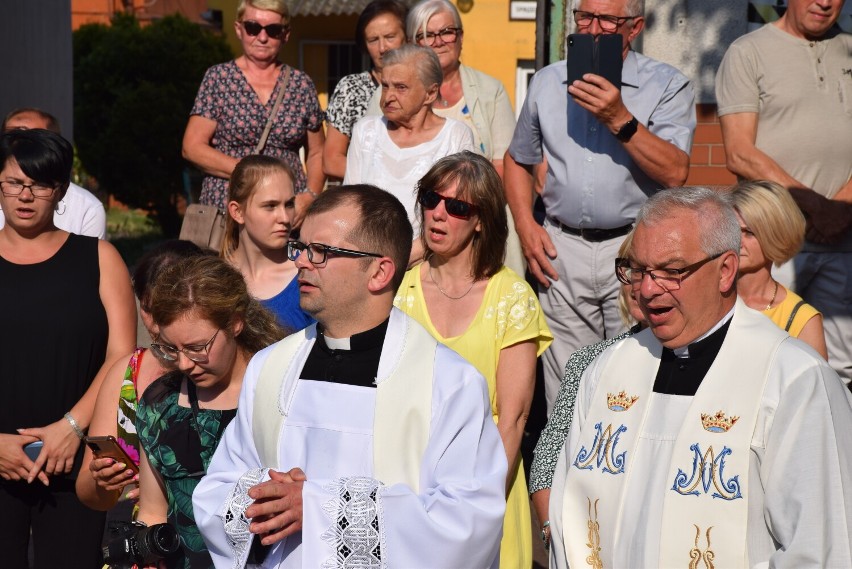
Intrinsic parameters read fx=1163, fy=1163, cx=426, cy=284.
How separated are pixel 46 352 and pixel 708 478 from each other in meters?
3.04

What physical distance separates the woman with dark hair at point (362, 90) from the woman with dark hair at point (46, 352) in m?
2.02

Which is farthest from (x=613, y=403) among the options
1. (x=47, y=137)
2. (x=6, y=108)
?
(x=6, y=108)

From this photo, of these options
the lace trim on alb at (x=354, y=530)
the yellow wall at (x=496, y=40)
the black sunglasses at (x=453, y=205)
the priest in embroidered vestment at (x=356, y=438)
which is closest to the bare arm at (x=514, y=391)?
the black sunglasses at (x=453, y=205)

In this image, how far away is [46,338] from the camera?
5.11 m

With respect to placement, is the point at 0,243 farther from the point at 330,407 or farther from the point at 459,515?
the point at 459,515

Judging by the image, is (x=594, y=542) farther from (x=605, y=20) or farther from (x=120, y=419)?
(x=605, y=20)

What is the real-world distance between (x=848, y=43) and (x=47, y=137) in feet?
13.7

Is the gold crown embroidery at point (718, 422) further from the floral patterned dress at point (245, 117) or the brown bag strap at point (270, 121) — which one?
the brown bag strap at point (270, 121)

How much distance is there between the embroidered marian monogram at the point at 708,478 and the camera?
11.1 feet

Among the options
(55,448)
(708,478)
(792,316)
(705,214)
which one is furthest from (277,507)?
(792,316)

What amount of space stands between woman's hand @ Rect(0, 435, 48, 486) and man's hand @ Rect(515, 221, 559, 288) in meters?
2.58

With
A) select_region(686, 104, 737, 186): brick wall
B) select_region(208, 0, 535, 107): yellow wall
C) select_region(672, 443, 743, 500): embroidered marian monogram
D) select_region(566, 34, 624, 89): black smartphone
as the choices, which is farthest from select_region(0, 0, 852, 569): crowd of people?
select_region(208, 0, 535, 107): yellow wall

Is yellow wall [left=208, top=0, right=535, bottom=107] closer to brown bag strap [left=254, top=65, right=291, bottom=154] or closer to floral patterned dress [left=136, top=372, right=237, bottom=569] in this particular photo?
brown bag strap [left=254, top=65, right=291, bottom=154]

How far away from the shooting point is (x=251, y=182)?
17.6ft
